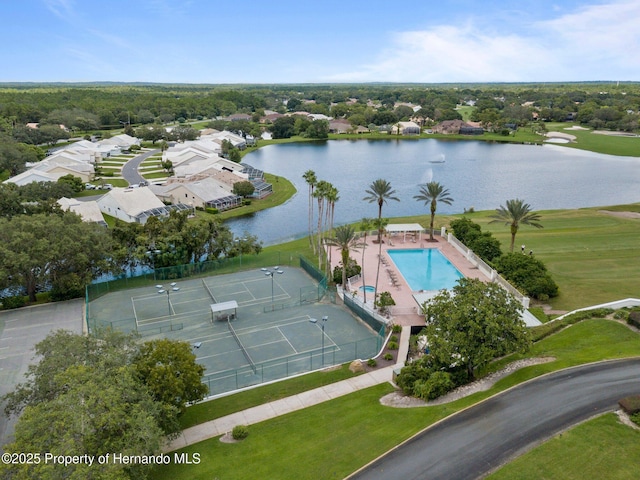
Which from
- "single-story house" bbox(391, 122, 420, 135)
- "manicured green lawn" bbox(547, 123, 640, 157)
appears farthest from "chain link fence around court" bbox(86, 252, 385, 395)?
"single-story house" bbox(391, 122, 420, 135)

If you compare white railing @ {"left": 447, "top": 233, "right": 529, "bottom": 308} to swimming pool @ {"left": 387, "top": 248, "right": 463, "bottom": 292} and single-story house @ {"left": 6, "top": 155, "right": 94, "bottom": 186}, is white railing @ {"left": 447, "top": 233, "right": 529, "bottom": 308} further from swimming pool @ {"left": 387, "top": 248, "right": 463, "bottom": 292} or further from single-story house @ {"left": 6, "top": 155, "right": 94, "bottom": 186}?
single-story house @ {"left": 6, "top": 155, "right": 94, "bottom": 186}

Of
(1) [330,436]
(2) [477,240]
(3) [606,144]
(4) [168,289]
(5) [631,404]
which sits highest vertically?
(5) [631,404]

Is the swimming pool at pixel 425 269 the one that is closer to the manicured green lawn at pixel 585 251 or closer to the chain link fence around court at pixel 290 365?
the manicured green lawn at pixel 585 251

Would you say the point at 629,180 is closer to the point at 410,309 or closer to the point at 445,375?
the point at 410,309

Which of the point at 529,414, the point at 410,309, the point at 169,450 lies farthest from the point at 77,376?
the point at 410,309

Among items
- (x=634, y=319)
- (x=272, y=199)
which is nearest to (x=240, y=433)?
(x=634, y=319)

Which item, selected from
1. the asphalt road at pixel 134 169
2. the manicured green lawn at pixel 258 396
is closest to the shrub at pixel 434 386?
the manicured green lawn at pixel 258 396

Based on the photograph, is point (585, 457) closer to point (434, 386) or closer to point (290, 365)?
point (434, 386)
